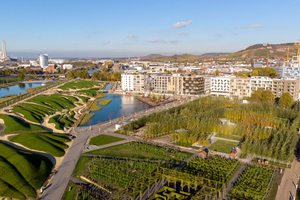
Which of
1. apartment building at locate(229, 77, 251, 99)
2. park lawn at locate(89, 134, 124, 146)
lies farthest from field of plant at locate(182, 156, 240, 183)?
apartment building at locate(229, 77, 251, 99)

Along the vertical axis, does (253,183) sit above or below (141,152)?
below

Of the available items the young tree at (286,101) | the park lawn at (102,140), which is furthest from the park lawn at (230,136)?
the young tree at (286,101)

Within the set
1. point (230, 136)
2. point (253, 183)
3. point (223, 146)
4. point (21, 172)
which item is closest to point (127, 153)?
point (21, 172)

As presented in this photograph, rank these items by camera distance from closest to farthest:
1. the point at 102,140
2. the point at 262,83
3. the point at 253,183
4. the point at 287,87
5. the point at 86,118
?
the point at 253,183 → the point at 102,140 → the point at 86,118 → the point at 287,87 → the point at 262,83

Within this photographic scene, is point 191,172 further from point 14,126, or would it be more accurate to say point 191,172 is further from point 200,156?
point 14,126

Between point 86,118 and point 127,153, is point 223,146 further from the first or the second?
point 86,118

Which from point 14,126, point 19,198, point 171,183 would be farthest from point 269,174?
point 14,126
